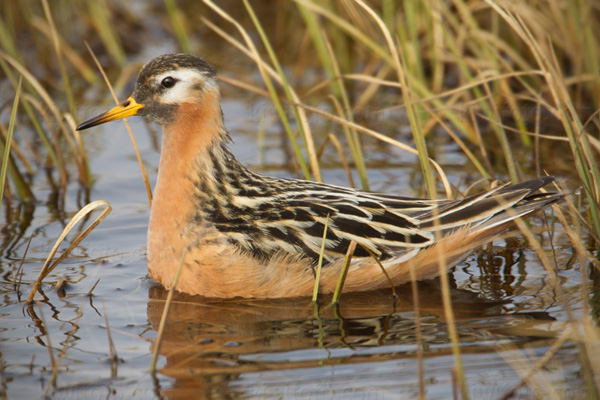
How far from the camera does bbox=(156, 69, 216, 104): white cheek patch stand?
6305mm

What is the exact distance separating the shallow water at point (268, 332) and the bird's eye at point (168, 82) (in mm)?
1523

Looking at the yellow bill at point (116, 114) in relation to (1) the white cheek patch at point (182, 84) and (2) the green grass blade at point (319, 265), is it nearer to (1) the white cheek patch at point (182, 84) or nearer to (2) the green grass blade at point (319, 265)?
(1) the white cheek patch at point (182, 84)

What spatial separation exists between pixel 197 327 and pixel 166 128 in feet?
5.88

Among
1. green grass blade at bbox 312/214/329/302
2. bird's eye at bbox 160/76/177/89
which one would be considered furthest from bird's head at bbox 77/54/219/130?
green grass blade at bbox 312/214/329/302

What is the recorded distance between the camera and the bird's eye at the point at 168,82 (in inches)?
248

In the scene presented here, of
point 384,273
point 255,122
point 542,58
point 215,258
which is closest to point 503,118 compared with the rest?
point 255,122

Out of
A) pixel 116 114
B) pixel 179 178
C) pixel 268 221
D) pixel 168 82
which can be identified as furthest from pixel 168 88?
pixel 268 221

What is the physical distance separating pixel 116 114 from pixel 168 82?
504 millimetres

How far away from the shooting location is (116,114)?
21.0 ft

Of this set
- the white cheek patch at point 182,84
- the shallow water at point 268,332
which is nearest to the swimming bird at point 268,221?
the white cheek patch at point 182,84

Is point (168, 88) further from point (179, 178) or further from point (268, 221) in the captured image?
point (268, 221)

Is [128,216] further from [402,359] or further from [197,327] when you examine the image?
[402,359]

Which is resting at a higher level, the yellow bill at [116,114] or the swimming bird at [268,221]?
the yellow bill at [116,114]

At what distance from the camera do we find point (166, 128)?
6441 mm
